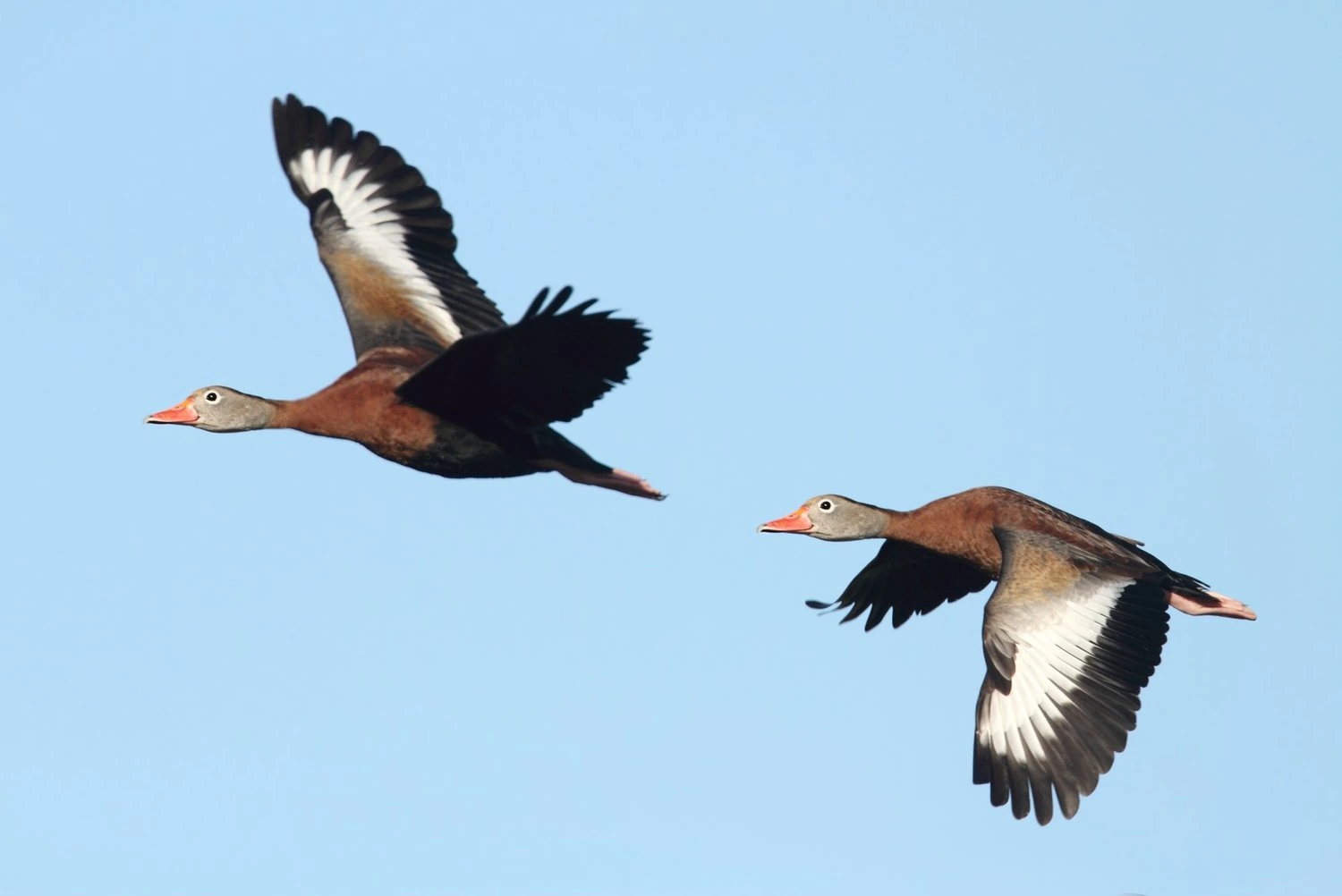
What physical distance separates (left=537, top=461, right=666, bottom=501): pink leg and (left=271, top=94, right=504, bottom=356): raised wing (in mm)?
1613

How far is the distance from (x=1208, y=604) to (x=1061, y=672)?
217 cm

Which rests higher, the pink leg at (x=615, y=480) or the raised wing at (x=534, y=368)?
the raised wing at (x=534, y=368)

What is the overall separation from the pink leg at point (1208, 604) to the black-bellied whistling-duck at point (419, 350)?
Result: 3642 millimetres

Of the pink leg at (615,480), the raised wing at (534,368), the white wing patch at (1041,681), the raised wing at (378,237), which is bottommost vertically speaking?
the white wing patch at (1041,681)

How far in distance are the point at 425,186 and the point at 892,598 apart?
14.4ft

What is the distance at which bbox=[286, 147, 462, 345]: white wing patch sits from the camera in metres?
15.6

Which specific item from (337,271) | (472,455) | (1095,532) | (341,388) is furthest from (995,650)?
(337,271)

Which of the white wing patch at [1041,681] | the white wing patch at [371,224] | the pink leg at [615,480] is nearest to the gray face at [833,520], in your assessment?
the pink leg at [615,480]

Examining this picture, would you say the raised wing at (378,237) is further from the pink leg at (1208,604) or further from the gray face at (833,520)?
the pink leg at (1208,604)

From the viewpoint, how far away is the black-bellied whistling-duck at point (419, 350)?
13242 millimetres

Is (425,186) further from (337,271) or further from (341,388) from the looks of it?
(341,388)

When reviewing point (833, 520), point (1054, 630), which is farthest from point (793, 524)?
point (1054, 630)

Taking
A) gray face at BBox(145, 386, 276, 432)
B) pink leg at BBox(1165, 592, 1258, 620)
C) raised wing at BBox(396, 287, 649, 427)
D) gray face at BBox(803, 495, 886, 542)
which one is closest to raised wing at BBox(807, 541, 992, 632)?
gray face at BBox(803, 495, 886, 542)

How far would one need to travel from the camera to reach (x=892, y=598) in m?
15.8
